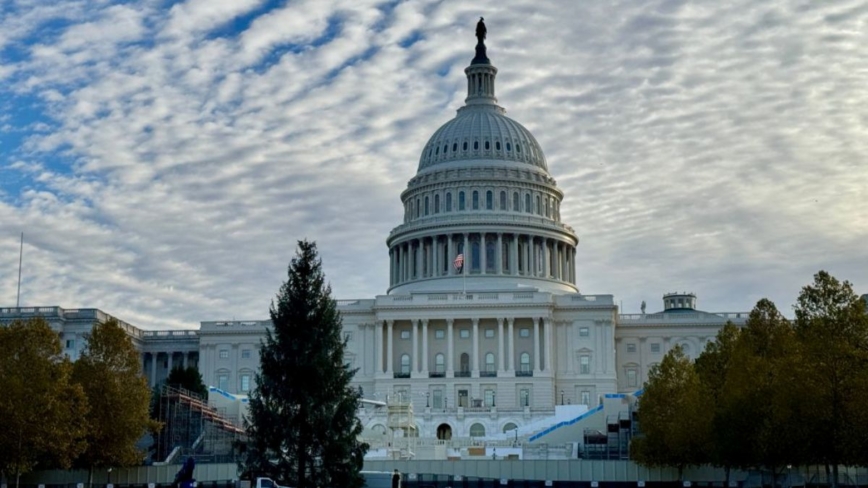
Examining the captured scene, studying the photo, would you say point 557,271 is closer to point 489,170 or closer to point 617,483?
point 489,170

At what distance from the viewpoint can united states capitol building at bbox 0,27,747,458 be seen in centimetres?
13800

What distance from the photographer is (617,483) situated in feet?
260

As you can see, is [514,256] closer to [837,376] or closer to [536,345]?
[536,345]

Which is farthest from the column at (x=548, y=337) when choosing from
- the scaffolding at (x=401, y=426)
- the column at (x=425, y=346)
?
the scaffolding at (x=401, y=426)

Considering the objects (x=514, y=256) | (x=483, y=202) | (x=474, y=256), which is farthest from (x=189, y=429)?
(x=483, y=202)

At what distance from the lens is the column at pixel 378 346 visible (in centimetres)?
14100

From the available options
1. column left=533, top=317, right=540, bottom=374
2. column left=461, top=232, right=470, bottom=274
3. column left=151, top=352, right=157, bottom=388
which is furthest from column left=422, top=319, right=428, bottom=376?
column left=151, top=352, right=157, bottom=388

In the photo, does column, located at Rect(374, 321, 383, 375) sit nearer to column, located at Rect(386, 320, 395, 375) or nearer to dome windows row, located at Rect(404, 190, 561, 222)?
column, located at Rect(386, 320, 395, 375)

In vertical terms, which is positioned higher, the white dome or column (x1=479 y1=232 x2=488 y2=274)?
the white dome

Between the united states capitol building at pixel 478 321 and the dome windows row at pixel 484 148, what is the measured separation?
0.60ft

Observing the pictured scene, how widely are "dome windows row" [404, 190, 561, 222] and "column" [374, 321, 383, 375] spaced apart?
22897mm

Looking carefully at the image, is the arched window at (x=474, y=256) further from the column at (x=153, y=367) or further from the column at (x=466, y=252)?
the column at (x=153, y=367)

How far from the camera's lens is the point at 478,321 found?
141875 millimetres

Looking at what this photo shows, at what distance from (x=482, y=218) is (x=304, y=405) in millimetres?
102210
